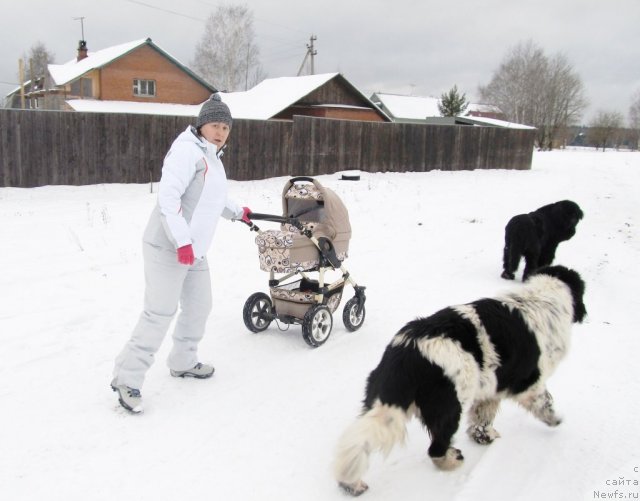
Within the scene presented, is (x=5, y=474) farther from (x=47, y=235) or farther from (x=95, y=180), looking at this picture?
(x=95, y=180)

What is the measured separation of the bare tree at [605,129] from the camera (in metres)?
62.5

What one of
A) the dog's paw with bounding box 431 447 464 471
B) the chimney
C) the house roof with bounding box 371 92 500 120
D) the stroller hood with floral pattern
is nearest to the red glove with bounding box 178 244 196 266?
the stroller hood with floral pattern

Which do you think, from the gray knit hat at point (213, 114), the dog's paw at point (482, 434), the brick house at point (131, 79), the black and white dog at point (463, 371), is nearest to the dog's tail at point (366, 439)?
the black and white dog at point (463, 371)

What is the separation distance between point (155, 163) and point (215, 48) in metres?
38.1

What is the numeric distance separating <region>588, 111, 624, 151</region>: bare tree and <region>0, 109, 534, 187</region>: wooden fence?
45319mm

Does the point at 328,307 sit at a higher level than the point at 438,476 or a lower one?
higher

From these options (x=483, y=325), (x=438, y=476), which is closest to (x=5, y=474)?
(x=438, y=476)

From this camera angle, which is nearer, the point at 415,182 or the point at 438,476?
the point at 438,476

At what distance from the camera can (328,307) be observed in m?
5.35

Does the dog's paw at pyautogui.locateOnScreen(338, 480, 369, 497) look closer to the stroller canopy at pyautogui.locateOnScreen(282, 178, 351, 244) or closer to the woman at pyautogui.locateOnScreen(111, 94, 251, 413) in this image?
the woman at pyautogui.locateOnScreen(111, 94, 251, 413)

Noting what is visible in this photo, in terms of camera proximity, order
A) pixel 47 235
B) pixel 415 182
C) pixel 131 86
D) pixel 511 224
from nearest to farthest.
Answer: pixel 511 224 → pixel 47 235 → pixel 415 182 → pixel 131 86

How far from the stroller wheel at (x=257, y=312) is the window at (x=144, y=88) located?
109 ft

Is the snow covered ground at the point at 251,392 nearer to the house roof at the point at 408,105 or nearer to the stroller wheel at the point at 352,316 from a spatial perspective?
the stroller wheel at the point at 352,316

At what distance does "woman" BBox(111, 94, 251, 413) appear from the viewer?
368 centimetres
